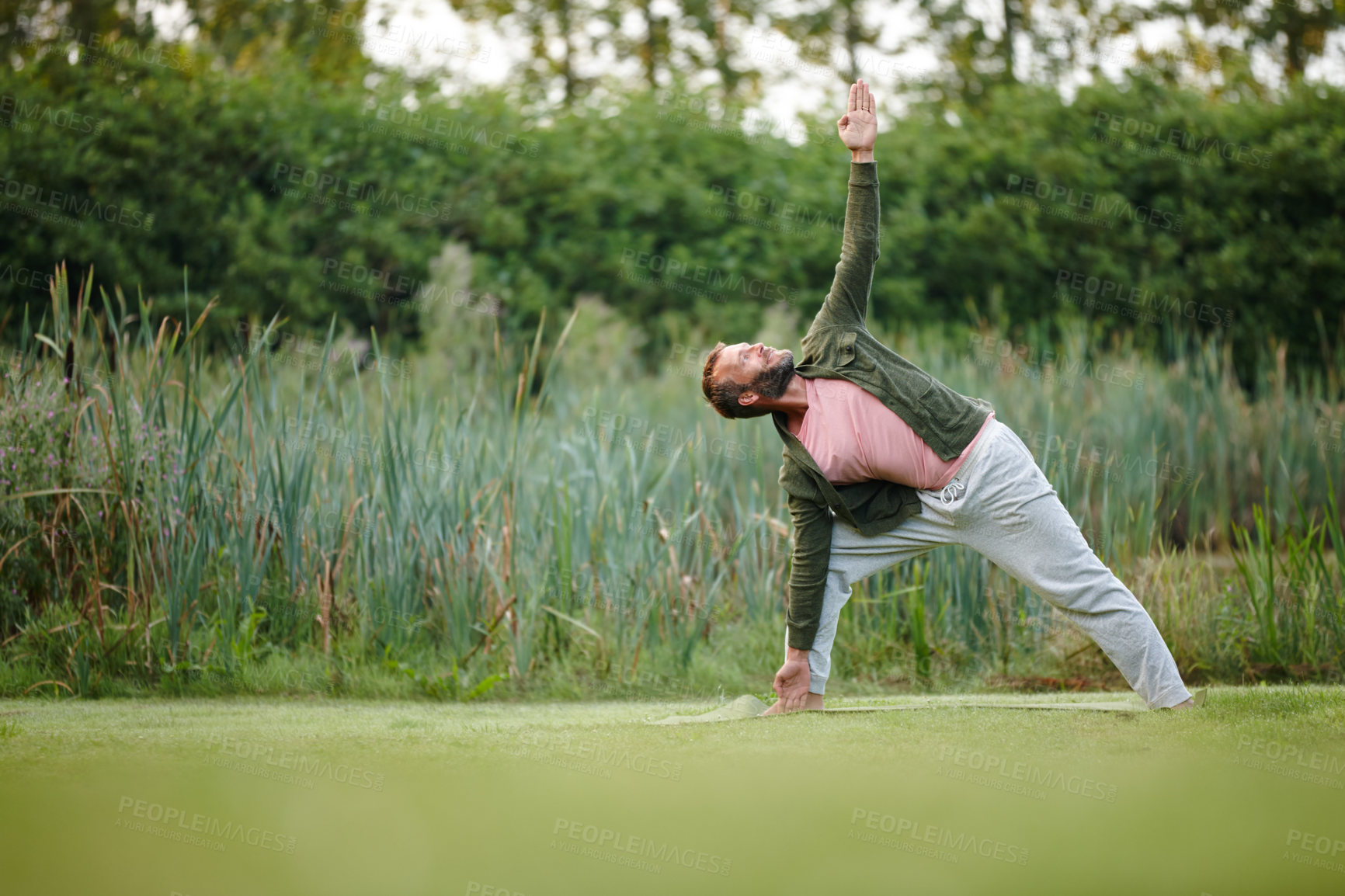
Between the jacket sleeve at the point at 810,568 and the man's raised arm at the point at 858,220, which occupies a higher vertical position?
the man's raised arm at the point at 858,220

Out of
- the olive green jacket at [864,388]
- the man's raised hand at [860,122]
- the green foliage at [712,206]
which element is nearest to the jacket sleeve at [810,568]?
the olive green jacket at [864,388]

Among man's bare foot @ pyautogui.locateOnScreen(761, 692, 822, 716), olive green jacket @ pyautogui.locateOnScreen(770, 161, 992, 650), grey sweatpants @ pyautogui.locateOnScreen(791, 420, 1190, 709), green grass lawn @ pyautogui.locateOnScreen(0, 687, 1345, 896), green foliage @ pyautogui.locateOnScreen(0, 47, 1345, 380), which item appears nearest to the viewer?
green grass lawn @ pyautogui.locateOnScreen(0, 687, 1345, 896)

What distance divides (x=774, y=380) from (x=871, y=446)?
35 cm

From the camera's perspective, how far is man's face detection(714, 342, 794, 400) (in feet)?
10.6

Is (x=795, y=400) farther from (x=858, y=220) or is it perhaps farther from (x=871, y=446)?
(x=858, y=220)

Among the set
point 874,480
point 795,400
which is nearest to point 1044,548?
point 874,480

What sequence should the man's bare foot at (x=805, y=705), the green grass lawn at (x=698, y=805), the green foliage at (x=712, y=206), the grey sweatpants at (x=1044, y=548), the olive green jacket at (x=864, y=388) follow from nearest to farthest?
the green grass lawn at (x=698, y=805), the grey sweatpants at (x=1044, y=548), the olive green jacket at (x=864, y=388), the man's bare foot at (x=805, y=705), the green foliage at (x=712, y=206)

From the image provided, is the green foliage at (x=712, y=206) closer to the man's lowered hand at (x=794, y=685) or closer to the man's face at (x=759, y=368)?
the man's face at (x=759, y=368)

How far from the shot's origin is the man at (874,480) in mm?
3150

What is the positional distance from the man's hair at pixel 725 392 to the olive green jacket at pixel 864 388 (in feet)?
0.36

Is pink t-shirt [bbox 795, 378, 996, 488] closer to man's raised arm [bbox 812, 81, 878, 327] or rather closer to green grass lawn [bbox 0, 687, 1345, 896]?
man's raised arm [bbox 812, 81, 878, 327]

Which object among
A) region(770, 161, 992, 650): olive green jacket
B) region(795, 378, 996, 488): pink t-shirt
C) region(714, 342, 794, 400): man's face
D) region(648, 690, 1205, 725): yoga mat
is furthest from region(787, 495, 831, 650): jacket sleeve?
region(714, 342, 794, 400): man's face

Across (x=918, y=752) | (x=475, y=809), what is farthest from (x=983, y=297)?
(x=475, y=809)

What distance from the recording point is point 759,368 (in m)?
3.23
